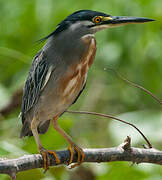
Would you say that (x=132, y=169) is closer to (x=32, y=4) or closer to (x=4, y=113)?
(x=4, y=113)

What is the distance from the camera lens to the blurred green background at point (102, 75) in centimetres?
407

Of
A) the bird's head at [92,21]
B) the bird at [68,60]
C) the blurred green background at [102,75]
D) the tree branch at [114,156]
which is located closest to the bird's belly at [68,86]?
the bird at [68,60]

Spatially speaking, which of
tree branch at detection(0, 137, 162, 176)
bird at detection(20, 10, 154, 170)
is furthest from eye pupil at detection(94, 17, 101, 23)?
tree branch at detection(0, 137, 162, 176)

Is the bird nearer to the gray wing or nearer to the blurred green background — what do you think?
the gray wing

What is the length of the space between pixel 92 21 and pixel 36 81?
0.61 metres

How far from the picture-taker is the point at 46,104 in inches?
124

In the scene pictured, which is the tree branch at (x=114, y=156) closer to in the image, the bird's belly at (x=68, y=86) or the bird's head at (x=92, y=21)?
the bird's belly at (x=68, y=86)

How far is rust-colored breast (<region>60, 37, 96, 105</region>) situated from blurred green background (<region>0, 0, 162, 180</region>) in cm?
88

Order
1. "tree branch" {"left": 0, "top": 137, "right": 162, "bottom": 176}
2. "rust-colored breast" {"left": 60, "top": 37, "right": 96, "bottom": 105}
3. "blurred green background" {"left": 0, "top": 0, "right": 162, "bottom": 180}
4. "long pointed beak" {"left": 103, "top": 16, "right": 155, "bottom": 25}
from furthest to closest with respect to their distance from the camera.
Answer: "blurred green background" {"left": 0, "top": 0, "right": 162, "bottom": 180} < "rust-colored breast" {"left": 60, "top": 37, "right": 96, "bottom": 105} < "long pointed beak" {"left": 103, "top": 16, "right": 155, "bottom": 25} < "tree branch" {"left": 0, "top": 137, "right": 162, "bottom": 176}

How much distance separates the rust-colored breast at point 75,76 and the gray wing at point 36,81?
0.44ft

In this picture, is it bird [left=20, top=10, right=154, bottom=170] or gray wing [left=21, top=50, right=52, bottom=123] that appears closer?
bird [left=20, top=10, right=154, bottom=170]

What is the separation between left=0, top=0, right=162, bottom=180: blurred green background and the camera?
13.4 feet

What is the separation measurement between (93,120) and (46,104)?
235cm

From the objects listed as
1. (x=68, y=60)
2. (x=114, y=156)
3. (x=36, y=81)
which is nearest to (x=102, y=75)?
(x=36, y=81)
